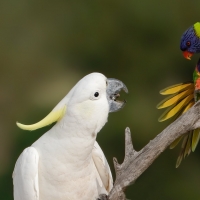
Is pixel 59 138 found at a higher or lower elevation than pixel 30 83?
lower

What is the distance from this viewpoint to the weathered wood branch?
1106mm

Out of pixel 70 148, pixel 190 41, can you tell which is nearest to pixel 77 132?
pixel 70 148

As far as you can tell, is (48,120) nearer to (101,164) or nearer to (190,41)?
(101,164)

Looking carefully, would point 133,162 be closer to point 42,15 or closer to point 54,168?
point 54,168

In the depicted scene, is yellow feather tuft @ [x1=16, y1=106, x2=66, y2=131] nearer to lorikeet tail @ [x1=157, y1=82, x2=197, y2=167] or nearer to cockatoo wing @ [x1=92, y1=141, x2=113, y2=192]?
cockatoo wing @ [x1=92, y1=141, x2=113, y2=192]

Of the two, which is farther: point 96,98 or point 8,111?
point 8,111

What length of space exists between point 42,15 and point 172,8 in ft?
2.13

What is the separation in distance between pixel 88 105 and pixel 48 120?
0.12 metres

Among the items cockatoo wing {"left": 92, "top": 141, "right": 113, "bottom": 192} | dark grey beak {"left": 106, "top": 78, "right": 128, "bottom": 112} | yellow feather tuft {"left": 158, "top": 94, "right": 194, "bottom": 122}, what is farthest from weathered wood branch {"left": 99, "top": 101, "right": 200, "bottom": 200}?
yellow feather tuft {"left": 158, "top": 94, "right": 194, "bottom": 122}

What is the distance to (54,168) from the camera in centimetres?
117

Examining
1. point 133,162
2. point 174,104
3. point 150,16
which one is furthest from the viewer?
point 150,16

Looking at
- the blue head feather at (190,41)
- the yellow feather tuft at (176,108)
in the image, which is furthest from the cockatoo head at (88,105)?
the blue head feather at (190,41)

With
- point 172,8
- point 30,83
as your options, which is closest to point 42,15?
point 30,83

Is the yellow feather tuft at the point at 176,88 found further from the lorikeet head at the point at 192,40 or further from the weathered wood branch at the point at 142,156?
the weathered wood branch at the point at 142,156
